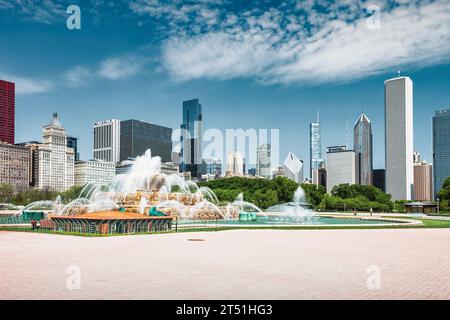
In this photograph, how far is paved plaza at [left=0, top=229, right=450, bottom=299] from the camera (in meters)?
10.9

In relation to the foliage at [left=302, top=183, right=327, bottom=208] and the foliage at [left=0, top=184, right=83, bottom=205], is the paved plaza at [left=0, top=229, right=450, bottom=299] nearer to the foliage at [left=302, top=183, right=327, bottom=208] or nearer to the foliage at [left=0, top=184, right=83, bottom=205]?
the foliage at [left=302, top=183, right=327, bottom=208]

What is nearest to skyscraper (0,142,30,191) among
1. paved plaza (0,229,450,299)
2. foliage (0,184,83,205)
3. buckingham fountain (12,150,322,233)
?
foliage (0,184,83,205)

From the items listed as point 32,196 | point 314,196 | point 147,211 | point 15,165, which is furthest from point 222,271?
point 15,165

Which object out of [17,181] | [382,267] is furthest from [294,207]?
[17,181]

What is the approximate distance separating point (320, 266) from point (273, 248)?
5460mm

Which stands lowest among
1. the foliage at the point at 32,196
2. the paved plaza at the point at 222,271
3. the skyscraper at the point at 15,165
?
the foliage at the point at 32,196

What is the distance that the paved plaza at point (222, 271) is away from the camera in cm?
1090

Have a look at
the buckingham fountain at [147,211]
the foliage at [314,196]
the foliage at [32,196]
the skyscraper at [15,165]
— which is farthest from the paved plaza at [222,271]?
the skyscraper at [15,165]

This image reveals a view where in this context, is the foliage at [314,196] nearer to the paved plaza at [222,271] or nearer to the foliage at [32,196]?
the foliage at [32,196]

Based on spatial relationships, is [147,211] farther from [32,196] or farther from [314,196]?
[32,196]

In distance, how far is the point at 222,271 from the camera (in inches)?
544

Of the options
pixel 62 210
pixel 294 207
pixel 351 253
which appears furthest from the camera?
pixel 294 207

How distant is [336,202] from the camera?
95.2m
